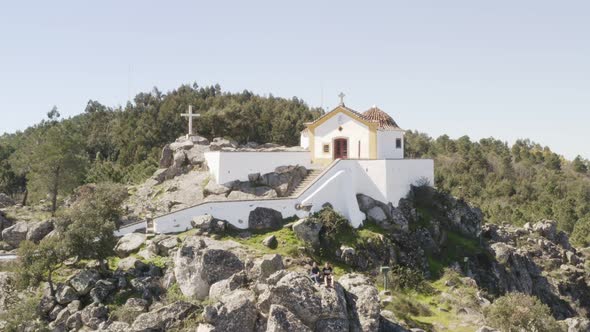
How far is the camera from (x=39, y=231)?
93.9 ft

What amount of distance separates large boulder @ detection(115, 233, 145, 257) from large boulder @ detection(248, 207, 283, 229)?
573 centimetres

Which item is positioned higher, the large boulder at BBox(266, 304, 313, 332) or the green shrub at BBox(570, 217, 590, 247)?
→ the large boulder at BBox(266, 304, 313, 332)

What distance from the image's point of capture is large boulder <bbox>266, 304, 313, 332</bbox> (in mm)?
18828

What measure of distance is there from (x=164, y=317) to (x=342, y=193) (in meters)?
15.6

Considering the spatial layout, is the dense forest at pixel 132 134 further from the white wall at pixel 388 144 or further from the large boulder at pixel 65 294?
the white wall at pixel 388 144

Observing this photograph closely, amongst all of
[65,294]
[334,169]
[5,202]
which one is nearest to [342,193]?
[334,169]

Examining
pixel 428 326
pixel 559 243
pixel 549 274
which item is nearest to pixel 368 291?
pixel 428 326

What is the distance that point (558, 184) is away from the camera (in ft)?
314

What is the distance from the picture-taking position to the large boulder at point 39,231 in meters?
28.5

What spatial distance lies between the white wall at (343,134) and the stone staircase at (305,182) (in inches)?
84.8

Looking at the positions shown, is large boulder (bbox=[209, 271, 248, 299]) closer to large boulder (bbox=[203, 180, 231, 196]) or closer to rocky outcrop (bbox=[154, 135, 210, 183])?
large boulder (bbox=[203, 180, 231, 196])

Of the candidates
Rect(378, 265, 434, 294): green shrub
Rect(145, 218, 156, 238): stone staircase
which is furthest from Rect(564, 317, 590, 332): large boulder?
Rect(145, 218, 156, 238): stone staircase

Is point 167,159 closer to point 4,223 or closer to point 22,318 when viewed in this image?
point 4,223

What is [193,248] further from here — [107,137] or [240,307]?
[107,137]
